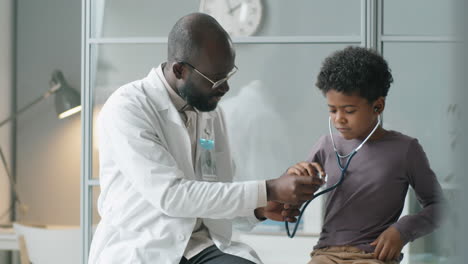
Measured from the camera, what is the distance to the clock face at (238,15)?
2896mm

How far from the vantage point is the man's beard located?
173 cm

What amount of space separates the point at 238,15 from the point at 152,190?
1.50m

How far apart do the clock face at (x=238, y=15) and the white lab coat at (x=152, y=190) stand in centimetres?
118

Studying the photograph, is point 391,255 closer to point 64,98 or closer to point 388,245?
point 388,245

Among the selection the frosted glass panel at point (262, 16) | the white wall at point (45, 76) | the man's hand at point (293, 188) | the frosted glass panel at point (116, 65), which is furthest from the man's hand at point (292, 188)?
the white wall at point (45, 76)

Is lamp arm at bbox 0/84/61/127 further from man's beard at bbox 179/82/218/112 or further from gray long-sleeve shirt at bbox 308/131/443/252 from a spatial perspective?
gray long-sleeve shirt at bbox 308/131/443/252

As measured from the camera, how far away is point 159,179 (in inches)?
61.4

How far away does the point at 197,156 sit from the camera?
176 cm

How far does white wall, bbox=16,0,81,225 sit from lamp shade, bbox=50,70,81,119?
0.32 ft

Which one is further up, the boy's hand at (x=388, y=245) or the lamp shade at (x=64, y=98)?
the lamp shade at (x=64, y=98)

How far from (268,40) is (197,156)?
124 cm

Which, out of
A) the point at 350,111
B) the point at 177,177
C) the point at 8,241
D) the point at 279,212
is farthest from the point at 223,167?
the point at 8,241

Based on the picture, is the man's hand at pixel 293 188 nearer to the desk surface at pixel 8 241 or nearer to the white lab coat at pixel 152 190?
the white lab coat at pixel 152 190

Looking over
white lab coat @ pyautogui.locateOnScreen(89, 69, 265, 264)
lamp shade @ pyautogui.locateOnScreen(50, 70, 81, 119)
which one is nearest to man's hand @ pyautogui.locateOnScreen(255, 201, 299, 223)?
white lab coat @ pyautogui.locateOnScreen(89, 69, 265, 264)
